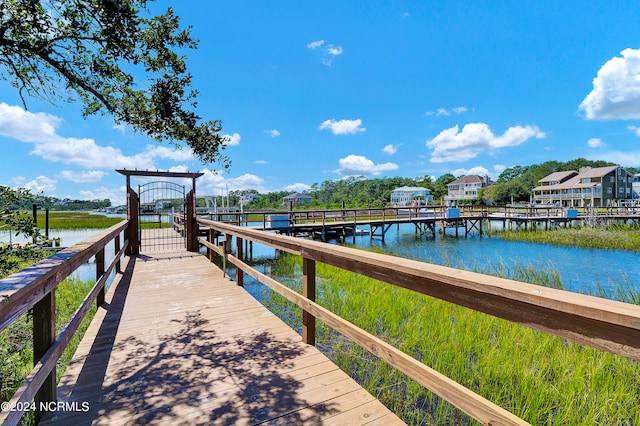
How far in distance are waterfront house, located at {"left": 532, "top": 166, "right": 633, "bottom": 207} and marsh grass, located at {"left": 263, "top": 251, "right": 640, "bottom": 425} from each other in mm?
49603

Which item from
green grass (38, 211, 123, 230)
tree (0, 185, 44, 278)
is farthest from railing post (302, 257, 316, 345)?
green grass (38, 211, 123, 230)

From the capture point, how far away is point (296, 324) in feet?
14.4

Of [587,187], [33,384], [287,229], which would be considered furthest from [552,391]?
[587,187]

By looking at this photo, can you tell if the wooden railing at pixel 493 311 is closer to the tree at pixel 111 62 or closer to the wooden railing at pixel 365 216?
the tree at pixel 111 62

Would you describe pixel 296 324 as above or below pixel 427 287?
below

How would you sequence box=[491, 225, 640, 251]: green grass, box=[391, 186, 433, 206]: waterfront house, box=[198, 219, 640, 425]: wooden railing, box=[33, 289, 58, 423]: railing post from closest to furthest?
1. box=[198, 219, 640, 425]: wooden railing
2. box=[33, 289, 58, 423]: railing post
3. box=[491, 225, 640, 251]: green grass
4. box=[391, 186, 433, 206]: waterfront house

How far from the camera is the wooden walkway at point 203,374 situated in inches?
67.1

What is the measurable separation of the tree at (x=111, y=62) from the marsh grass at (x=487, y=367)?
2869 mm

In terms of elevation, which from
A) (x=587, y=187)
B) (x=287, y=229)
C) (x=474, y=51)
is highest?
(x=474, y=51)

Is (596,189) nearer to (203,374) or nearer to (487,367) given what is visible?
(487,367)

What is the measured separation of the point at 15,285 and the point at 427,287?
1.72 metres

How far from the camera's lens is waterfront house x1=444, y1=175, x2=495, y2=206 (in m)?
63.9

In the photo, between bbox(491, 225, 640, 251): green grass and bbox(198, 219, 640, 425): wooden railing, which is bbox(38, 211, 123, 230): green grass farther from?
bbox(491, 225, 640, 251): green grass

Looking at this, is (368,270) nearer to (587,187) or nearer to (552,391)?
(552,391)
